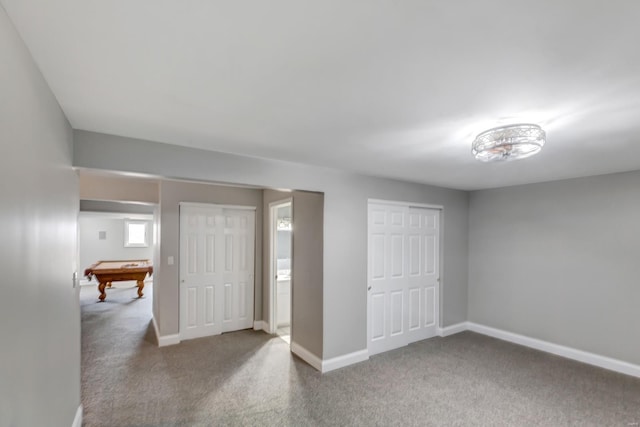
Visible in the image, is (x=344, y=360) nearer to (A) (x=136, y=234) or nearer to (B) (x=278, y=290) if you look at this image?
(B) (x=278, y=290)

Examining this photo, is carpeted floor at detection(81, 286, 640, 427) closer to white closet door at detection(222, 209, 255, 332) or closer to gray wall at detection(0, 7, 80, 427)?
white closet door at detection(222, 209, 255, 332)

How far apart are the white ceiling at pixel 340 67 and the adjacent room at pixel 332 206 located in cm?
1

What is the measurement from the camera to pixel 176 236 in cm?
450

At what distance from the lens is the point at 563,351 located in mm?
4090

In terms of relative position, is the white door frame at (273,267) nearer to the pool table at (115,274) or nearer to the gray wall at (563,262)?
the gray wall at (563,262)

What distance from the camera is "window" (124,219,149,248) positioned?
1034cm

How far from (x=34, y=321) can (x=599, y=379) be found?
499 centimetres

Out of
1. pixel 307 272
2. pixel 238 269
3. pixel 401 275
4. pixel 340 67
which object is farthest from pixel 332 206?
pixel 340 67

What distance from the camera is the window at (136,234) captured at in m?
10.3

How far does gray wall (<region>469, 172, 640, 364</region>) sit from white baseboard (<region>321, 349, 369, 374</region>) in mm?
2331

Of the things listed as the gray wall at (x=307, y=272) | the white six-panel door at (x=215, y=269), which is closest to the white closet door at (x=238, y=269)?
the white six-panel door at (x=215, y=269)

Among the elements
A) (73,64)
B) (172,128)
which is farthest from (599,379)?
(73,64)

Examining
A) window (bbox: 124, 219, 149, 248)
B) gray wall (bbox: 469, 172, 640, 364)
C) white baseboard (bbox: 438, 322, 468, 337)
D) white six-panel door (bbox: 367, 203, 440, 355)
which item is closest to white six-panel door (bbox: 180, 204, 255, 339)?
white six-panel door (bbox: 367, 203, 440, 355)

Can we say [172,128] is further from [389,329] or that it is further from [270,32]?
[389,329]
